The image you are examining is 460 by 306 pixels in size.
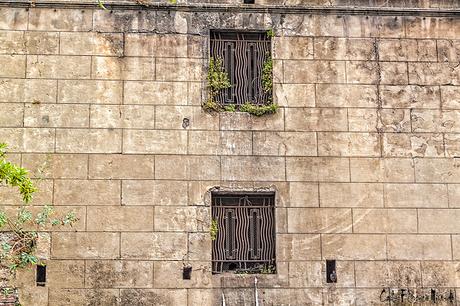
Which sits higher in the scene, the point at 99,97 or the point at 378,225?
the point at 99,97

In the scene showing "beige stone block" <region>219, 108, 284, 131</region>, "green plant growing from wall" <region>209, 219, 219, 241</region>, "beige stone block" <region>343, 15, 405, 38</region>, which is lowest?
"green plant growing from wall" <region>209, 219, 219, 241</region>

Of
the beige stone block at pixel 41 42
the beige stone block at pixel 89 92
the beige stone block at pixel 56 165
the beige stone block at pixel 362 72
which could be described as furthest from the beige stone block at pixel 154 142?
the beige stone block at pixel 362 72

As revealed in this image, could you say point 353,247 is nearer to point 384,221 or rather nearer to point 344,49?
point 384,221

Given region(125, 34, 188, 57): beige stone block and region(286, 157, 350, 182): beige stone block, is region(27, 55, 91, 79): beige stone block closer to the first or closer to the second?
region(125, 34, 188, 57): beige stone block

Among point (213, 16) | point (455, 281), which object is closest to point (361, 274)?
point (455, 281)

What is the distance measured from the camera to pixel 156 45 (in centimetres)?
1316

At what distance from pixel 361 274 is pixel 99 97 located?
19.2 ft

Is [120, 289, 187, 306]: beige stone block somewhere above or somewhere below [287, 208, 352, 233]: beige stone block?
below

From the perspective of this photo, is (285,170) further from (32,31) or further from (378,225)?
(32,31)

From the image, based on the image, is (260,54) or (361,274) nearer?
(361,274)

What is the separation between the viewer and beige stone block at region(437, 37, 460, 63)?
1359 cm

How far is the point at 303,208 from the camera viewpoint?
41.9 ft

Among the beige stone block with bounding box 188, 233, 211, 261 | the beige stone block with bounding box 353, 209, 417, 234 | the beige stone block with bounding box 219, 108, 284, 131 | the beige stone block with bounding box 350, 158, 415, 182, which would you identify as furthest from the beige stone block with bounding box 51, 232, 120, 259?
the beige stone block with bounding box 350, 158, 415, 182

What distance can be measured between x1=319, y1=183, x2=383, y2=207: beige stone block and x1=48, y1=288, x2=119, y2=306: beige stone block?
4.18 metres
